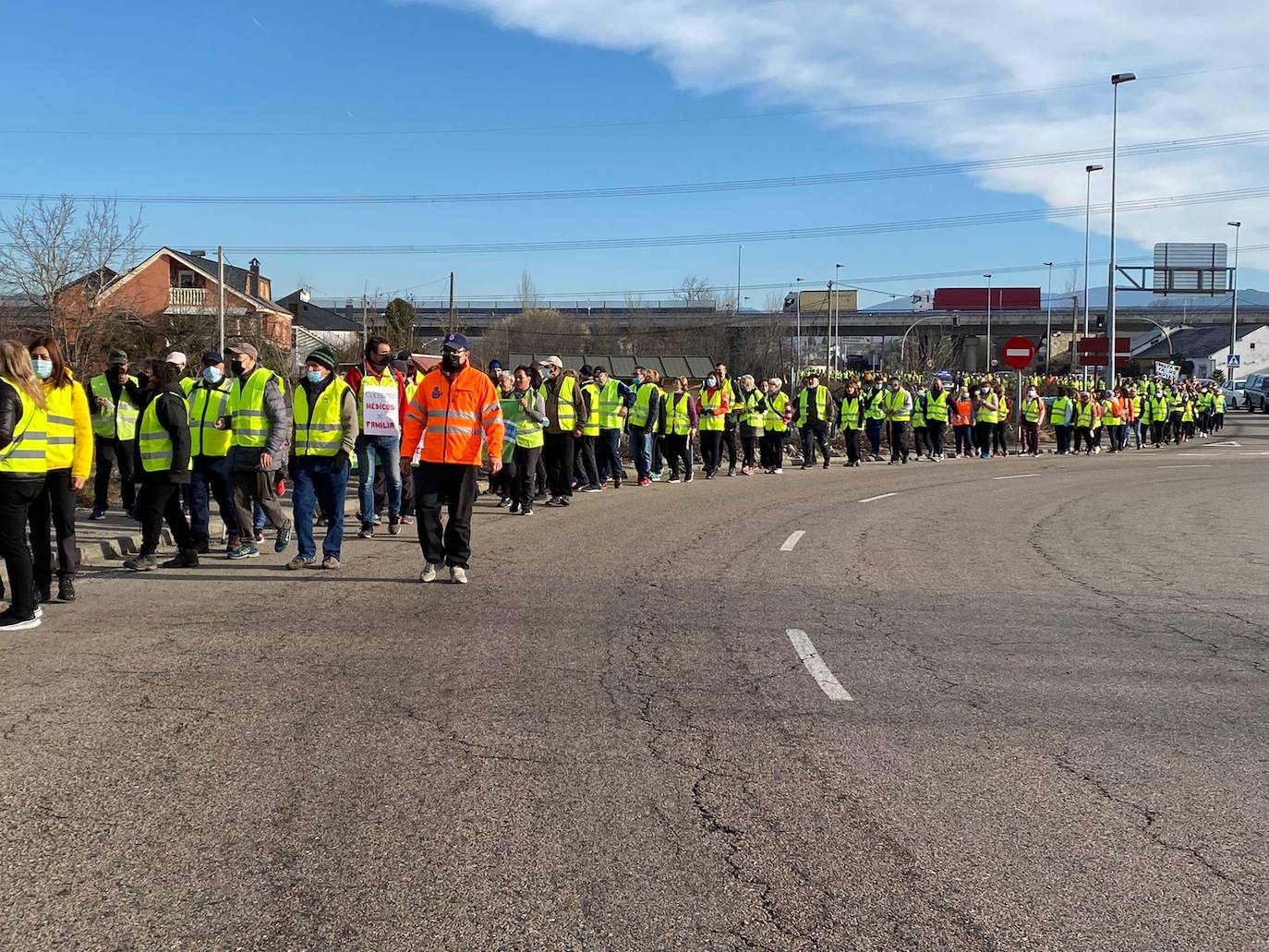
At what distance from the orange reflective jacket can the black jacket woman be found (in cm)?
290

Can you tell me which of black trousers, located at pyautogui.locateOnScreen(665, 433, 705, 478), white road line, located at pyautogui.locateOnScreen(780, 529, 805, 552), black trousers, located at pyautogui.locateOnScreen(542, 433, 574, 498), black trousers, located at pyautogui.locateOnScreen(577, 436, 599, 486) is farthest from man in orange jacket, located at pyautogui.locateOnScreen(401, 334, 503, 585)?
black trousers, located at pyautogui.locateOnScreen(665, 433, 705, 478)

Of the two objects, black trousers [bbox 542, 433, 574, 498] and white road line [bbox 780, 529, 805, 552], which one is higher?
black trousers [bbox 542, 433, 574, 498]

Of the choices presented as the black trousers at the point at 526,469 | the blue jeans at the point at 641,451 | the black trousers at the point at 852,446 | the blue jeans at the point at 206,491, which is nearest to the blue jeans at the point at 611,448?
the blue jeans at the point at 641,451

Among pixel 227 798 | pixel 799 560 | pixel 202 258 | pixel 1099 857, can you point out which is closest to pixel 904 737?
pixel 1099 857

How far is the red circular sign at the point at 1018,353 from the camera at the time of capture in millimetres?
36656

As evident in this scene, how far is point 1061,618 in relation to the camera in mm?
9266

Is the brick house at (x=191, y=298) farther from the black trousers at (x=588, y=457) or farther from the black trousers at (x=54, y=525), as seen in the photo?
the black trousers at (x=54, y=525)

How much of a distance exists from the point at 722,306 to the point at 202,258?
44.0 m

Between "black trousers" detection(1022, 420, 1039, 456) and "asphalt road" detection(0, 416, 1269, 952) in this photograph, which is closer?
"asphalt road" detection(0, 416, 1269, 952)

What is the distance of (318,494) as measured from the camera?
36.9 feet

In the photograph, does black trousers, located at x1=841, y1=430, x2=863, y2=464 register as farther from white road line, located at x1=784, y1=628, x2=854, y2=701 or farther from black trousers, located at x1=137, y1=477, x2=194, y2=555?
white road line, located at x1=784, y1=628, x2=854, y2=701

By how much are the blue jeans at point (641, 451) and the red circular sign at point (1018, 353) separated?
708 inches

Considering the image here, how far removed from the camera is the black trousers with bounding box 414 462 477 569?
10.4 meters

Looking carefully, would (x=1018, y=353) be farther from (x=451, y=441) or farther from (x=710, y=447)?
(x=451, y=441)
